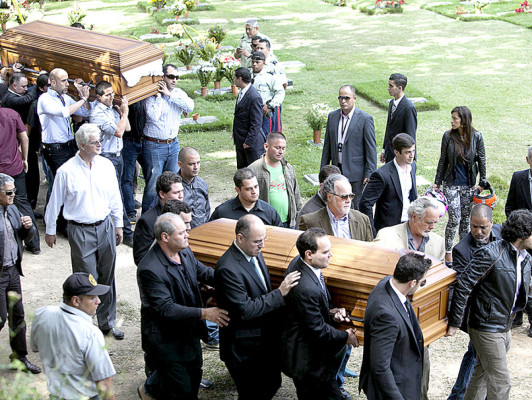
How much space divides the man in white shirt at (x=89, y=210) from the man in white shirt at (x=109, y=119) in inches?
50.8

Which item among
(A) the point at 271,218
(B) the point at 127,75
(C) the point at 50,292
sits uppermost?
(B) the point at 127,75

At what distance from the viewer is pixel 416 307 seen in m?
4.24

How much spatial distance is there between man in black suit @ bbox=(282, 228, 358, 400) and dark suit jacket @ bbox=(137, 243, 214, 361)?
65cm

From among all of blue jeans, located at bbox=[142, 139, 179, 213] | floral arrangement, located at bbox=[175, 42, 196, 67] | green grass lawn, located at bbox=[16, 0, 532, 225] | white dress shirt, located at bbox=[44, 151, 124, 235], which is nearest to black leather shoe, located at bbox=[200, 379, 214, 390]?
white dress shirt, located at bbox=[44, 151, 124, 235]

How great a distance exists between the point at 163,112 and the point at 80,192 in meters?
2.41

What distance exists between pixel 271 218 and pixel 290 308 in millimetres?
1557

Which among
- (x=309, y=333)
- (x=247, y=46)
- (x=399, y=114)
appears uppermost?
(x=247, y=46)

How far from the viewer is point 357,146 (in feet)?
24.5

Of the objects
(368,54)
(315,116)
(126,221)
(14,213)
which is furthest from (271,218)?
(368,54)

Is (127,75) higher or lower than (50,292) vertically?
higher

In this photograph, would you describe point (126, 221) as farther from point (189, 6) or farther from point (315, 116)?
point (189, 6)

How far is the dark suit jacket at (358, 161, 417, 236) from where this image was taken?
633cm

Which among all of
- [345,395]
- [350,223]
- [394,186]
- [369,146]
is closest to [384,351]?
[345,395]

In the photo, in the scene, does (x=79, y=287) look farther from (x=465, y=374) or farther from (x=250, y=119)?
(x=250, y=119)
